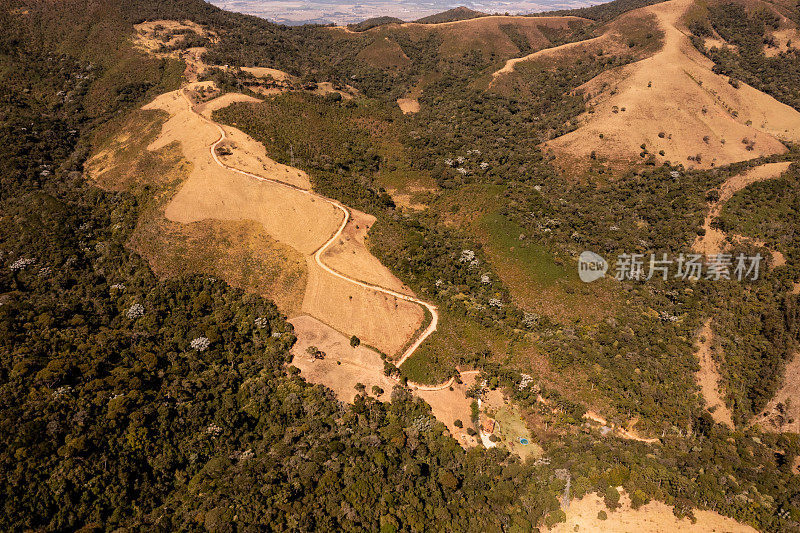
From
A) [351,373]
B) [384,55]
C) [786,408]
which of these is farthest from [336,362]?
[384,55]

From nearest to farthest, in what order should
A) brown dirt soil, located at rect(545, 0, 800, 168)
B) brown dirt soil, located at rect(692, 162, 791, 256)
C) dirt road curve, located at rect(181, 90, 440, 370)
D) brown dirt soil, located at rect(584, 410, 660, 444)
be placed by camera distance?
brown dirt soil, located at rect(584, 410, 660, 444) → dirt road curve, located at rect(181, 90, 440, 370) → brown dirt soil, located at rect(692, 162, 791, 256) → brown dirt soil, located at rect(545, 0, 800, 168)

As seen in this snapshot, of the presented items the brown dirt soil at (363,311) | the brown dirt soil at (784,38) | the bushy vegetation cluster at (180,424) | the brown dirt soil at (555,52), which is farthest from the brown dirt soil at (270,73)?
the brown dirt soil at (784,38)

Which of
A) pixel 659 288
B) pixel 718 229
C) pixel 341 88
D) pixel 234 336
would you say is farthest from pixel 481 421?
pixel 341 88

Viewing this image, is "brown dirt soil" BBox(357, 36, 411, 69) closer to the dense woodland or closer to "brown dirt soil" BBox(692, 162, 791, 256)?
the dense woodland

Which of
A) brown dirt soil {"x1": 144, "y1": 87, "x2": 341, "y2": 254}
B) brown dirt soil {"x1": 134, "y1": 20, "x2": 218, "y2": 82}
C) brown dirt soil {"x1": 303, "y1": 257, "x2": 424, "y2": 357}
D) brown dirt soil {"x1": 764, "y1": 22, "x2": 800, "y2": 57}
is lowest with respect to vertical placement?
brown dirt soil {"x1": 303, "y1": 257, "x2": 424, "y2": 357}

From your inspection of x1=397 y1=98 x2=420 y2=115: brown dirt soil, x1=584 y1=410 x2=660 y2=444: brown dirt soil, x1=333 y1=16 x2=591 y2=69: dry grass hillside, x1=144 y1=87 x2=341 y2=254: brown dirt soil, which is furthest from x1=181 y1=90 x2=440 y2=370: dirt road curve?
x1=333 y1=16 x2=591 y2=69: dry grass hillside

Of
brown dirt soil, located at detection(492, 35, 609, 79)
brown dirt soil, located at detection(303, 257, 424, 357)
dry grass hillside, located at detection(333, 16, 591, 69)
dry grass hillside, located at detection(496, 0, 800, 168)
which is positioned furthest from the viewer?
dry grass hillside, located at detection(333, 16, 591, 69)

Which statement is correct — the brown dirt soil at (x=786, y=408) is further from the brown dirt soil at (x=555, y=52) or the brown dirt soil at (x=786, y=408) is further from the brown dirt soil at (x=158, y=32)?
the brown dirt soil at (x=158, y=32)

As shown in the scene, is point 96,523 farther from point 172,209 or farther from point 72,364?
point 172,209
